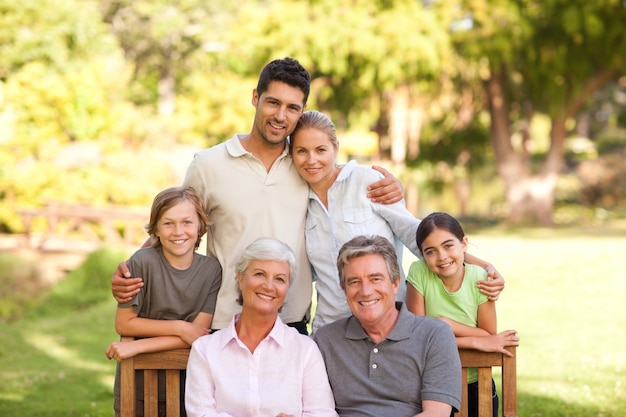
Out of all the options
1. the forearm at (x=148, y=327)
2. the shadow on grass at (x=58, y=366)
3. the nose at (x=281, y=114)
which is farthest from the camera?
the shadow on grass at (x=58, y=366)

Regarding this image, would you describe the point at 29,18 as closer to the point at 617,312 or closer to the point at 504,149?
the point at 504,149

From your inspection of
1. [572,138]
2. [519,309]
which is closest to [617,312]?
[519,309]

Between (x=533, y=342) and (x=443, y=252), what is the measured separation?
273 inches

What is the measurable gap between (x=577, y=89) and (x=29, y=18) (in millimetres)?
13285

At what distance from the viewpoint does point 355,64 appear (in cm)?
2119

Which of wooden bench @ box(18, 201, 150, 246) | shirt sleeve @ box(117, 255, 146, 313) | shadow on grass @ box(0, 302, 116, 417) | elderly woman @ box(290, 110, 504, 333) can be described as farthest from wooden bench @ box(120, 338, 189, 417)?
wooden bench @ box(18, 201, 150, 246)

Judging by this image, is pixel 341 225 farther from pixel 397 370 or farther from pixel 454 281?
pixel 397 370

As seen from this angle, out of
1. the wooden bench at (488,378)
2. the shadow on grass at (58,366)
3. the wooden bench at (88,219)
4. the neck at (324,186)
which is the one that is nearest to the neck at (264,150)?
the neck at (324,186)

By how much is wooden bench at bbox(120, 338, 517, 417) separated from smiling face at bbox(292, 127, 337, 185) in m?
0.95

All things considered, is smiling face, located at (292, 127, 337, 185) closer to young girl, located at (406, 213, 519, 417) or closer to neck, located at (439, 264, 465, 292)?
young girl, located at (406, 213, 519, 417)

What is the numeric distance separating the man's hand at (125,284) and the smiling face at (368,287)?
0.90 meters

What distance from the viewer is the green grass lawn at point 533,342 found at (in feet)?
23.7

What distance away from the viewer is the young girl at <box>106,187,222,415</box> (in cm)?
361

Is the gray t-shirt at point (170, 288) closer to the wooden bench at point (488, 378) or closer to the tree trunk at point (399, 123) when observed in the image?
the wooden bench at point (488, 378)
